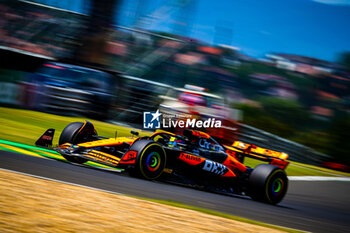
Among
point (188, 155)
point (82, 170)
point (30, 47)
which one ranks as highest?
point (30, 47)

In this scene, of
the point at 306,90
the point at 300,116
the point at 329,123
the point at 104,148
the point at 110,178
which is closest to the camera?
the point at 110,178

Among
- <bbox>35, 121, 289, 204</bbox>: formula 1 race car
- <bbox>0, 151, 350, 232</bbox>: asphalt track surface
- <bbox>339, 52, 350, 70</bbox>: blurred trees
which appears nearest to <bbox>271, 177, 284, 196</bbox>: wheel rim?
<bbox>35, 121, 289, 204</bbox>: formula 1 race car

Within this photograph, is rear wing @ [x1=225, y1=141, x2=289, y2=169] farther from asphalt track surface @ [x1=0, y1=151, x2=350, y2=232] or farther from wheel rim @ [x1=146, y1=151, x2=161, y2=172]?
wheel rim @ [x1=146, y1=151, x2=161, y2=172]

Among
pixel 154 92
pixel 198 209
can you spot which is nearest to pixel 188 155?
pixel 198 209

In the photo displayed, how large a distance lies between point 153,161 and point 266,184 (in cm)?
200

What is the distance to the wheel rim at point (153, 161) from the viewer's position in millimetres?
6039

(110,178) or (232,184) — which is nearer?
(110,178)

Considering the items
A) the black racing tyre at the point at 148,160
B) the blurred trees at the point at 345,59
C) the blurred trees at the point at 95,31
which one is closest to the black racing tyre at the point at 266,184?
the black racing tyre at the point at 148,160

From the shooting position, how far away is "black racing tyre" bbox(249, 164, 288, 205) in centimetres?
691

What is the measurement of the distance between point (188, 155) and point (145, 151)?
90 centimetres

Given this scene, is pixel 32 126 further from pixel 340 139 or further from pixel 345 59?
pixel 345 59

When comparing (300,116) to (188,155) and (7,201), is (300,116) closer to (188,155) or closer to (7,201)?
(188,155)

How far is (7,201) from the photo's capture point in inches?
130

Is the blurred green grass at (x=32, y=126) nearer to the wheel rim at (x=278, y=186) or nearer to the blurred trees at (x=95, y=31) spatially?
the blurred trees at (x=95, y=31)
